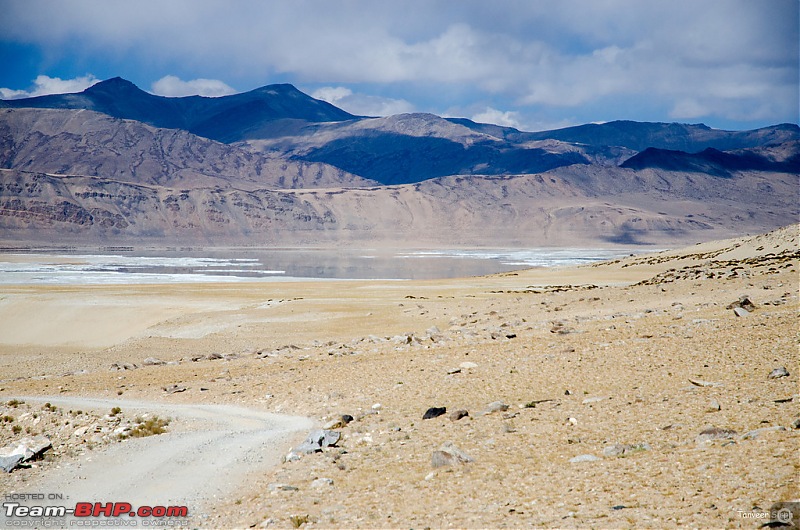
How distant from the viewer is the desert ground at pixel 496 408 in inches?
324

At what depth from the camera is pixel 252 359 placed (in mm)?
21422

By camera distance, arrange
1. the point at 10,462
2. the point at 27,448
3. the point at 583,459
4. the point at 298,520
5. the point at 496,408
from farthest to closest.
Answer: the point at 496,408 < the point at 27,448 < the point at 10,462 < the point at 583,459 < the point at 298,520

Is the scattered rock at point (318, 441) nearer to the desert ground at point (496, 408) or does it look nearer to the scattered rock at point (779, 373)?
the desert ground at point (496, 408)

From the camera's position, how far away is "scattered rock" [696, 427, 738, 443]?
945 cm

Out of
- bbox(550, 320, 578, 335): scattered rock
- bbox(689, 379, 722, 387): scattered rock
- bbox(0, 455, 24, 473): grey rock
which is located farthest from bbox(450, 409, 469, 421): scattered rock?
bbox(550, 320, 578, 335): scattered rock

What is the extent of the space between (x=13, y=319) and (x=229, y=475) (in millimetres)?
31564

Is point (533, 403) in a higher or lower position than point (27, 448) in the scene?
higher

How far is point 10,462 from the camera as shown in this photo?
10.6m

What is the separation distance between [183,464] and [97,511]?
180 cm

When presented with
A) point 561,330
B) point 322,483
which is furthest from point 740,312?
point 322,483

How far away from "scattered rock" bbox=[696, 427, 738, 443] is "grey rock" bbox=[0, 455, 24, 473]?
963 cm

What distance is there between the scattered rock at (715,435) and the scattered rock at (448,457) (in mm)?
3023

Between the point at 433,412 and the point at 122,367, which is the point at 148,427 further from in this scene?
the point at 122,367

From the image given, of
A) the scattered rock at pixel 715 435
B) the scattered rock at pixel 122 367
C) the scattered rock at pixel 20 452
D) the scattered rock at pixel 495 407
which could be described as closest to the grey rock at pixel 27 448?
the scattered rock at pixel 20 452
